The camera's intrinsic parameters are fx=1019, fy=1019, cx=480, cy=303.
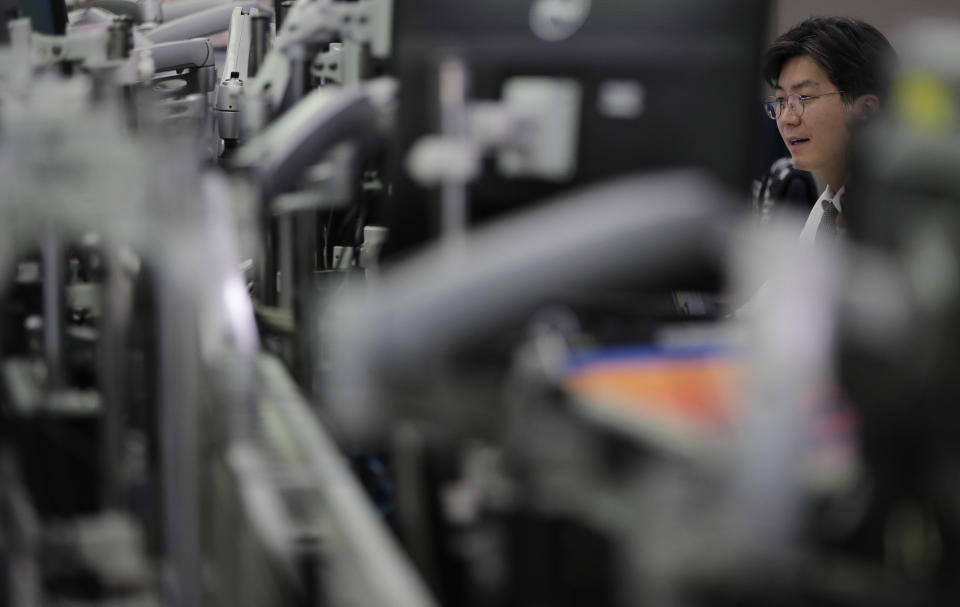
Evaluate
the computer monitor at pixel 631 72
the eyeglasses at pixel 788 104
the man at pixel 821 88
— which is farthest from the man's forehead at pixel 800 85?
the computer monitor at pixel 631 72

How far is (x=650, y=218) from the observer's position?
870mm

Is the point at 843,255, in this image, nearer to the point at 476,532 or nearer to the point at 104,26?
the point at 476,532

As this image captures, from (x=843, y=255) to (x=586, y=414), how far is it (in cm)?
22

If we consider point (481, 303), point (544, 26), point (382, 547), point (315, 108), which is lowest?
point (382, 547)

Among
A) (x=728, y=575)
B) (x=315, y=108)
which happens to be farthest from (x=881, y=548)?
(x=315, y=108)

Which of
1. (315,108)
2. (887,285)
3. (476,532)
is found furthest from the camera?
(315,108)

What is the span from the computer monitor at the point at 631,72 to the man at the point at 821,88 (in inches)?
4.4

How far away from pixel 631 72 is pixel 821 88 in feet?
2.33

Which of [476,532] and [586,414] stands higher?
[586,414]

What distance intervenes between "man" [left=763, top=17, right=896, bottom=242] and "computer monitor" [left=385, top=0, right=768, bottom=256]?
112mm

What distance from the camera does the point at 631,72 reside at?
101 cm

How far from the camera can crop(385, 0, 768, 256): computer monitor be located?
99cm

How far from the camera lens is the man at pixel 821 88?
4.22 ft

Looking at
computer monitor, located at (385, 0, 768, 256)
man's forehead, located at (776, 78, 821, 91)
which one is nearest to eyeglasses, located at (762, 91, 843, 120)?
man's forehead, located at (776, 78, 821, 91)
